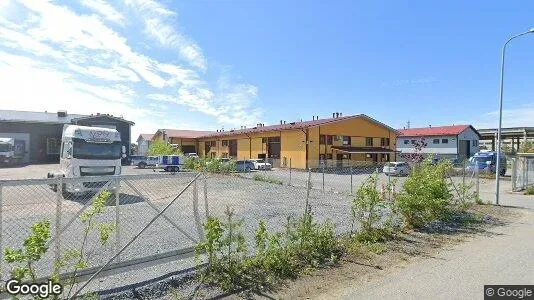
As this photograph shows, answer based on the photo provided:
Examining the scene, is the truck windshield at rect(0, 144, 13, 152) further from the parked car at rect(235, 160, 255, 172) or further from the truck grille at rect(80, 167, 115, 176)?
the truck grille at rect(80, 167, 115, 176)

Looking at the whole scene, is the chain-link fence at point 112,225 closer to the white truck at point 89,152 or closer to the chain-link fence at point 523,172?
the white truck at point 89,152

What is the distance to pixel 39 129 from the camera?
130 ft

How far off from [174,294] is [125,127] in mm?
41557

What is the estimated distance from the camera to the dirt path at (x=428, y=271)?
187 inches

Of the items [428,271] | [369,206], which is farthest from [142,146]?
[428,271]

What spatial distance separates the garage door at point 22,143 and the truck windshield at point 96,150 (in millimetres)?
31350

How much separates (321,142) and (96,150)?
24637 millimetres

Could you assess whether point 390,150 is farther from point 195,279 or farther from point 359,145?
point 195,279

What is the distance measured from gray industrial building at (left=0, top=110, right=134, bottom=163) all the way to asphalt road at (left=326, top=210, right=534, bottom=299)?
3873 centimetres

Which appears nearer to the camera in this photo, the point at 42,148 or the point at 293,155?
the point at 293,155

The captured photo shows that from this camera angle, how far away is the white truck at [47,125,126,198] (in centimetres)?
1384

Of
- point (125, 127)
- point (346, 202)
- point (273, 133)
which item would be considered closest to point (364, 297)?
point (346, 202)

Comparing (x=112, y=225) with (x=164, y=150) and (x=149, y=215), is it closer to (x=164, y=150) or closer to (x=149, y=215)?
(x=149, y=215)

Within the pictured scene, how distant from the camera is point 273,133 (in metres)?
39.2
